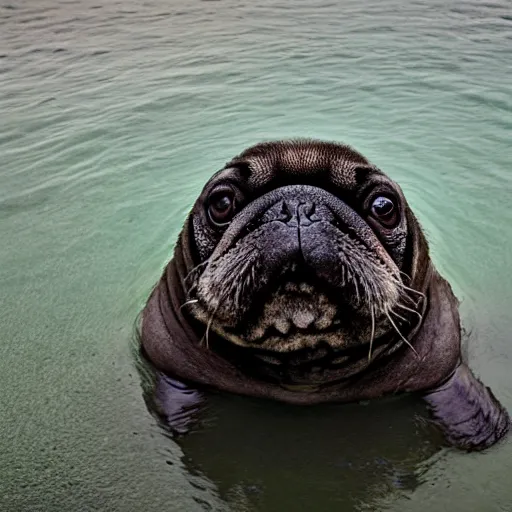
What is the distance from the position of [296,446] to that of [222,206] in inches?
53.7

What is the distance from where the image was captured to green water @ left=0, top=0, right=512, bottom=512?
3.96 m

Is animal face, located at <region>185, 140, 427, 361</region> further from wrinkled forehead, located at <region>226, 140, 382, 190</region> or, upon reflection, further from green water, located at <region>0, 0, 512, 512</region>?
green water, located at <region>0, 0, 512, 512</region>

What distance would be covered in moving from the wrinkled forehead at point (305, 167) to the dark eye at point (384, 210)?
14cm

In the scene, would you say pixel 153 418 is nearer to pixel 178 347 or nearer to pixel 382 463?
pixel 178 347

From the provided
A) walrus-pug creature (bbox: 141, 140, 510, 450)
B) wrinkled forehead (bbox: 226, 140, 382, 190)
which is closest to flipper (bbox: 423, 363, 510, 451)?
walrus-pug creature (bbox: 141, 140, 510, 450)

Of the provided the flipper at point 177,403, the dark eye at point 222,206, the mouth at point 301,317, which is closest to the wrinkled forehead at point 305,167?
the dark eye at point 222,206

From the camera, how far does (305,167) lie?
4047mm

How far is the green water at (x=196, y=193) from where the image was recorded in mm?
3957

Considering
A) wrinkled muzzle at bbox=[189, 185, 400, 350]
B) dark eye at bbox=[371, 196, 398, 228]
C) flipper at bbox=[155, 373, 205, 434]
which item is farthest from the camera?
flipper at bbox=[155, 373, 205, 434]

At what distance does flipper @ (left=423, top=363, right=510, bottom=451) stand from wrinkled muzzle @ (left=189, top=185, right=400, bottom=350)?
0.85 meters

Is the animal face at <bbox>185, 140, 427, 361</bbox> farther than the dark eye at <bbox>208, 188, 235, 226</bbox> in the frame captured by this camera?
No

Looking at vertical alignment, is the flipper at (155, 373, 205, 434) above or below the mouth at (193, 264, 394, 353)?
below

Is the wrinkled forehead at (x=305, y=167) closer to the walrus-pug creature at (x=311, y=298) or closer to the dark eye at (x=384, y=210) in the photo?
the walrus-pug creature at (x=311, y=298)

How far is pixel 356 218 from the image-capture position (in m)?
3.88
